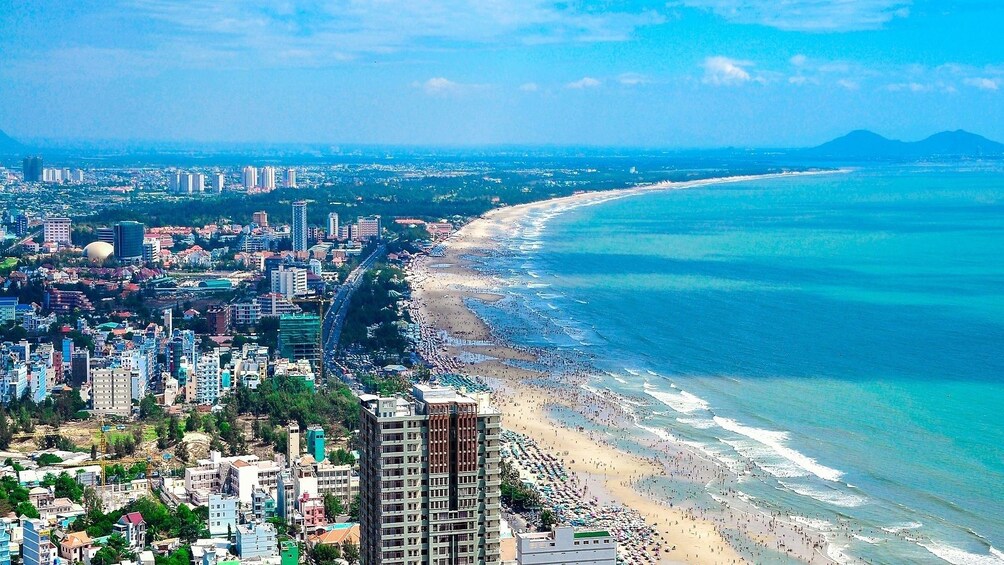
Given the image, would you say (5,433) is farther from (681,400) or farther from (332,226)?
(332,226)

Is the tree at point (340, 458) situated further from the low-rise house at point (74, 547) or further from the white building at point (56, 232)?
the white building at point (56, 232)

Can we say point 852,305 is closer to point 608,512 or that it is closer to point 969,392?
point 969,392

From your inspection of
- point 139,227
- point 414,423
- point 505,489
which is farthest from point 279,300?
point 414,423

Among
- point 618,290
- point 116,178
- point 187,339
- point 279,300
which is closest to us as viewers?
point 187,339

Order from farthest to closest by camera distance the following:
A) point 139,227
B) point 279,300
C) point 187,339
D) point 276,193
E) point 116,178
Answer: point 116,178 → point 276,193 → point 139,227 → point 279,300 → point 187,339

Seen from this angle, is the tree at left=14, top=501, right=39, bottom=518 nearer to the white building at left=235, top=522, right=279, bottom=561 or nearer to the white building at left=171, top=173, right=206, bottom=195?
the white building at left=235, top=522, right=279, bottom=561

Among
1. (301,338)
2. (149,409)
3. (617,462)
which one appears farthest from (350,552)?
(301,338)
